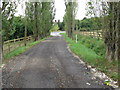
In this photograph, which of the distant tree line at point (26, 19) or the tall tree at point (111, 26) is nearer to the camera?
the tall tree at point (111, 26)

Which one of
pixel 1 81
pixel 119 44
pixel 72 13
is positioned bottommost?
pixel 1 81

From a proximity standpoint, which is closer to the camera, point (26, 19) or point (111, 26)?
point (111, 26)

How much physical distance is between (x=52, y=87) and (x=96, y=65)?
3.61 m

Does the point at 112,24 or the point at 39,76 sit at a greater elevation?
the point at 112,24

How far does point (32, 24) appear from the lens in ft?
97.9

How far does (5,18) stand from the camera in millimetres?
11016

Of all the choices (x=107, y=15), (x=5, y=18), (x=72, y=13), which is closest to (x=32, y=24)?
(x=72, y=13)

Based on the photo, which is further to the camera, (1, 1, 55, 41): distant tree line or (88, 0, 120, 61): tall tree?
(1, 1, 55, 41): distant tree line

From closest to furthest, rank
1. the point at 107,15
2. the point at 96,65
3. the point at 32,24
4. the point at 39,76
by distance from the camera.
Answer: the point at 39,76, the point at 96,65, the point at 107,15, the point at 32,24

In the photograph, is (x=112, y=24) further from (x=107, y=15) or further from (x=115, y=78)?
(x=115, y=78)

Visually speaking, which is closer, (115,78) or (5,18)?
(115,78)

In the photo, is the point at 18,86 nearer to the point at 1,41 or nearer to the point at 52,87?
the point at 52,87

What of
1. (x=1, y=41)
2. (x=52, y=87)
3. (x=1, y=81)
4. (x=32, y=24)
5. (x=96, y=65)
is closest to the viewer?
(x=52, y=87)

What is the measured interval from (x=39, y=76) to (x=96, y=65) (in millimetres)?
3150
